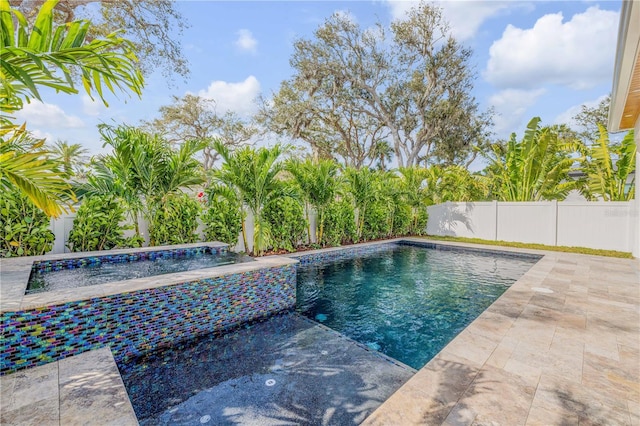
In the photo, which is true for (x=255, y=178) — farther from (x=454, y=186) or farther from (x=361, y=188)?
(x=454, y=186)

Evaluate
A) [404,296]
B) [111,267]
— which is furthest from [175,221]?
[404,296]

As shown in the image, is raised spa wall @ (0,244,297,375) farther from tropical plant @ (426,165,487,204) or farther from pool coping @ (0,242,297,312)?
tropical plant @ (426,165,487,204)

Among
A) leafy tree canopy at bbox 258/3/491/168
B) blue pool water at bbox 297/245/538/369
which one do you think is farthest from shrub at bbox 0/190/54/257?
leafy tree canopy at bbox 258/3/491/168

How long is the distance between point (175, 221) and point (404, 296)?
5509mm

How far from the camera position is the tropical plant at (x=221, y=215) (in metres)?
7.63

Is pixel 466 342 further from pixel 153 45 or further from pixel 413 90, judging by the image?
pixel 413 90

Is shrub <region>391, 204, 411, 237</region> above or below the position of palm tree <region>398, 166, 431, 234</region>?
below

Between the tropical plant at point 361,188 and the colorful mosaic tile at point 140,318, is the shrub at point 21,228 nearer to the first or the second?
the colorful mosaic tile at point 140,318

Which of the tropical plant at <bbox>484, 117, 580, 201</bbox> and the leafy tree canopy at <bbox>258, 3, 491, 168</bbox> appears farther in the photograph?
the leafy tree canopy at <bbox>258, 3, 491, 168</bbox>

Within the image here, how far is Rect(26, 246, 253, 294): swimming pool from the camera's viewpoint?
418cm

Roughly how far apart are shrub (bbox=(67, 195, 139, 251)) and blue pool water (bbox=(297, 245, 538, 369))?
413cm

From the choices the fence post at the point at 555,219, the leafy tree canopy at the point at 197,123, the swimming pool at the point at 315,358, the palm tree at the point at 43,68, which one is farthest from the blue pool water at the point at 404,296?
the leafy tree canopy at the point at 197,123

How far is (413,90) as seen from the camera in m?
19.7

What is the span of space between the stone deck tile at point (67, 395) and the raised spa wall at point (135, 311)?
0.25 m
